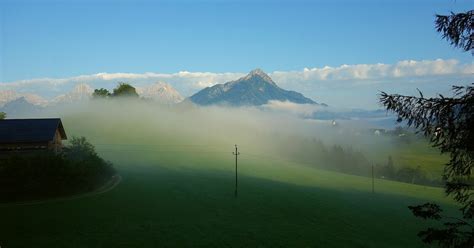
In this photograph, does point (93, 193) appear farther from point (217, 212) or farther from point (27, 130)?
point (217, 212)

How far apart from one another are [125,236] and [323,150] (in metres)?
136

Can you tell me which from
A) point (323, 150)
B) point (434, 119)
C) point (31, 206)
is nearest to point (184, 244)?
point (31, 206)

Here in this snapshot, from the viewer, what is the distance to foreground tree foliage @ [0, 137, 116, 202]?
4356 centimetres

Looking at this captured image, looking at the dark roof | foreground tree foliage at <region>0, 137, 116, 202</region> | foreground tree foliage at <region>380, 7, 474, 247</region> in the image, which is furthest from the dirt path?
foreground tree foliage at <region>380, 7, 474, 247</region>

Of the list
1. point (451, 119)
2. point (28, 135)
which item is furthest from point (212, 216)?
point (451, 119)

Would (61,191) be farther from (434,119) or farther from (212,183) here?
(434,119)

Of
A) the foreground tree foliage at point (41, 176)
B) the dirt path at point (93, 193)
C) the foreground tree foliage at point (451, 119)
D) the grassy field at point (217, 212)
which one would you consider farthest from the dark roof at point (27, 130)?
the foreground tree foliage at point (451, 119)

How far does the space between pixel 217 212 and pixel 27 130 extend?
1101 inches

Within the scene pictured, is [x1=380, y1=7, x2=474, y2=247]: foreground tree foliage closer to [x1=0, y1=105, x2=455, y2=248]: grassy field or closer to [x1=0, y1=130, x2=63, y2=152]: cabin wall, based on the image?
[x1=0, y1=105, x2=455, y2=248]: grassy field

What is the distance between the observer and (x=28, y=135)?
52.9 m

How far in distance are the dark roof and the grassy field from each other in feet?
38.6

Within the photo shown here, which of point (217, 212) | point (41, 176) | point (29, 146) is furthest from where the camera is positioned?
point (29, 146)

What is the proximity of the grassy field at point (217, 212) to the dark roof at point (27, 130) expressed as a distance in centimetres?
1177

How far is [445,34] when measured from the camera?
1111 centimetres
